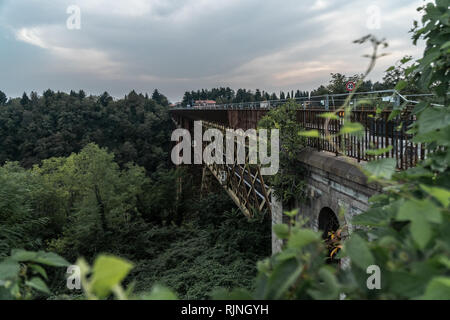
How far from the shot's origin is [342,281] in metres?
0.73

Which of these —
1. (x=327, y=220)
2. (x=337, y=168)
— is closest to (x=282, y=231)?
(x=337, y=168)

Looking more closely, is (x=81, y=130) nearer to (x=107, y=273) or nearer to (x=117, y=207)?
(x=117, y=207)

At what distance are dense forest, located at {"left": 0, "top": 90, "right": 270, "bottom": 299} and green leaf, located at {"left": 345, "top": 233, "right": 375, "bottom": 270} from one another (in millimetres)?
7800

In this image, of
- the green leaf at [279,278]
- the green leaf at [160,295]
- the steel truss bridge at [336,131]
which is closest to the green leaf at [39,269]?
the green leaf at [160,295]

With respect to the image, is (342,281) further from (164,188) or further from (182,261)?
(164,188)

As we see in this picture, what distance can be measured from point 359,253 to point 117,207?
78.9ft

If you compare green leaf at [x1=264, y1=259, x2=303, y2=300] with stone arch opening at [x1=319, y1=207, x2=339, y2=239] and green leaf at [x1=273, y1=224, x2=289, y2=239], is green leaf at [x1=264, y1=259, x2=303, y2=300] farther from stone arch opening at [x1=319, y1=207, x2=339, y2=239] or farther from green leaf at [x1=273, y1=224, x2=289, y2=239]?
stone arch opening at [x1=319, y1=207, x2=339, y2=239]

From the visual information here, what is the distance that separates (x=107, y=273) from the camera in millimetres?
556

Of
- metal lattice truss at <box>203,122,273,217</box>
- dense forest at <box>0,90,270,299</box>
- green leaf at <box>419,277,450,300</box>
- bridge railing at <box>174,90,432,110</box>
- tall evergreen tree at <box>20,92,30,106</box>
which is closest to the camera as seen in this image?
green leaf at <box>419,277,450,300</box>

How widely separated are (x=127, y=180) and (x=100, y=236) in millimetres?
8374

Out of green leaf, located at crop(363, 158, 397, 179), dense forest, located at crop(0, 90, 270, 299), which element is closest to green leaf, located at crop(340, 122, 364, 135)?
green leaf, located at crop(363, 158, 397, 179)

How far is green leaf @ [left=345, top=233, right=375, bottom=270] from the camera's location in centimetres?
66

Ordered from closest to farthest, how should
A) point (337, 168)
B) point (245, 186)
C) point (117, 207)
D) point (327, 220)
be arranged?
point (337, 168)
point (327, 220)
point (245, 186)
point (117, 207)

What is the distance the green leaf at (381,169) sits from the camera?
2.86ft
